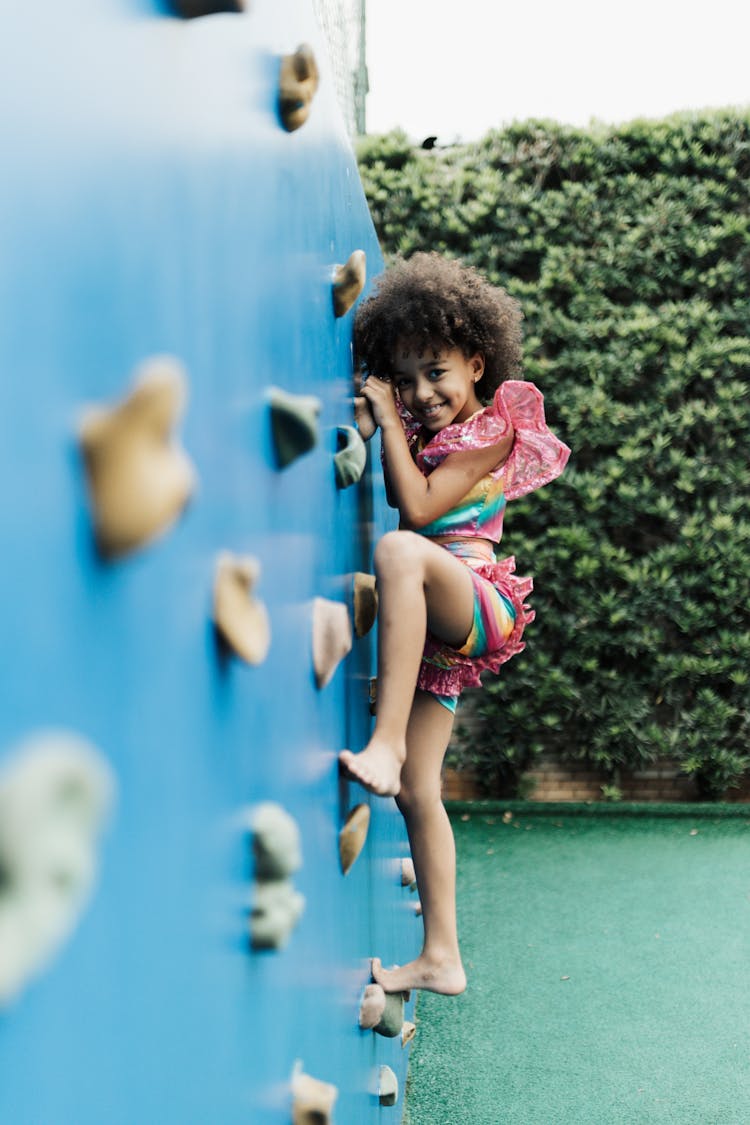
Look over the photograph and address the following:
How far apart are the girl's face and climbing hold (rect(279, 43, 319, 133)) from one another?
828mm

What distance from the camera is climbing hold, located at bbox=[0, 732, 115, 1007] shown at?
1.04 ft

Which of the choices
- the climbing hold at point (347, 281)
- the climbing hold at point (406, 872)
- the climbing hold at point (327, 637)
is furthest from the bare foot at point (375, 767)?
→ the climbing hold at point (406, 872)

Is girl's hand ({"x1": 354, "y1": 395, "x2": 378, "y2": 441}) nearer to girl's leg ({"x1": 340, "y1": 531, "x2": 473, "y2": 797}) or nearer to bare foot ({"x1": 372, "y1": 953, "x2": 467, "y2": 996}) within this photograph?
girl's leg ({"x1": 340, "y1": 531, "x2": 473, "y2": 797})

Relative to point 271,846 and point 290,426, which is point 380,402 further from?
point 271,846

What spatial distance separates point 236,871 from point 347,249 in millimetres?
983

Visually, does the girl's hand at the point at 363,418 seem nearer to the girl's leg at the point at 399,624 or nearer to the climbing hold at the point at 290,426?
the girl's leg at the point at 399,624

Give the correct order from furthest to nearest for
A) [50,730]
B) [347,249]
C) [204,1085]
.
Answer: [347,249] → [204,1085] → [50,730]

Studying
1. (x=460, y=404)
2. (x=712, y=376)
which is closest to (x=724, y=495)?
(x=712, y=376)

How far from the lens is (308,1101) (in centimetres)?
78

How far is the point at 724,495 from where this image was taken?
4.36 metres

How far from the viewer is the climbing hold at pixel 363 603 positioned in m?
1.32

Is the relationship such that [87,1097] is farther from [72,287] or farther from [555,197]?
[555,197]

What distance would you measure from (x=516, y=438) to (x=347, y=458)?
64 cm

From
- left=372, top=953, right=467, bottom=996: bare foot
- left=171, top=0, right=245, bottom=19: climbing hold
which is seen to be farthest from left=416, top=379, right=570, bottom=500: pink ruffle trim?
left=171, top=0, right=245, bottom=19: climbing hold
